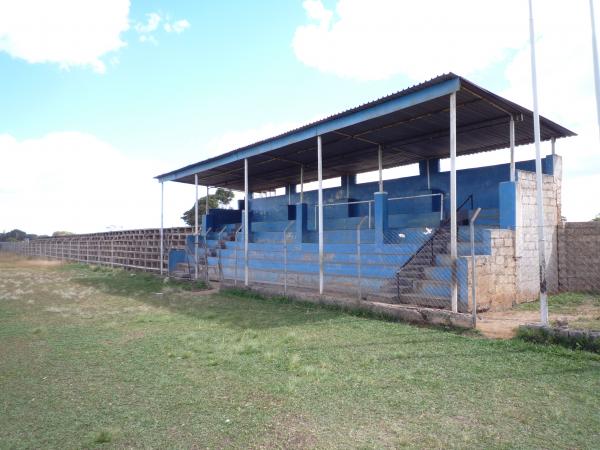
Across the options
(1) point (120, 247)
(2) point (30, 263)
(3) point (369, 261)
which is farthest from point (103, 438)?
(2) point (30, 263)

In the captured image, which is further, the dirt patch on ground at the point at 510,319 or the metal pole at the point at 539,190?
the dirt patch on ground at the point at 510,319

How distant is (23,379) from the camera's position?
15.7ft

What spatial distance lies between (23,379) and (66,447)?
212cm

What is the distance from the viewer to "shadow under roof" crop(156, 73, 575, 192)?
28.8 ft

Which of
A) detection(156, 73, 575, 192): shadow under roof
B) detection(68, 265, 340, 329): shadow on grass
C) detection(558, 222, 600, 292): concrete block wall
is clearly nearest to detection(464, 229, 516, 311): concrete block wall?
detection(558, 222, 600, 292): concrete block wall

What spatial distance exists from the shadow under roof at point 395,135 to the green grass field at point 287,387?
189 inches

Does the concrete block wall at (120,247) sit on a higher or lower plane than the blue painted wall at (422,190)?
lower

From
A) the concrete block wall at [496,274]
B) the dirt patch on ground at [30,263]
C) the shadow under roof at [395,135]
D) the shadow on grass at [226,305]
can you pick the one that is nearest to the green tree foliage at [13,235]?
the dirt patch on ground at [30,263]

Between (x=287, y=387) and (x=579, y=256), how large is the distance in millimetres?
8784

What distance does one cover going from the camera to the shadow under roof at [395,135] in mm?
8789

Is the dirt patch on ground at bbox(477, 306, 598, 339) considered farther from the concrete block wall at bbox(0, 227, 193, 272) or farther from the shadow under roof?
the concrete block wall at bbox(0, 227, 193, 272)

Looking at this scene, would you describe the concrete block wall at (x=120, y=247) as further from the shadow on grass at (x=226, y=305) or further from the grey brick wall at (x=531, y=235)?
the grey brick wall at (x=531, y=235)

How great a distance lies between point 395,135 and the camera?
11812 millimetres

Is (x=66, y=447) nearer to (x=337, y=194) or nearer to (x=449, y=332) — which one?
(x=449, y=332)
